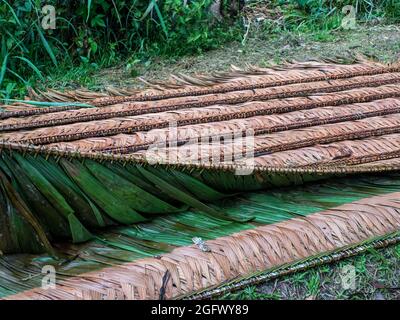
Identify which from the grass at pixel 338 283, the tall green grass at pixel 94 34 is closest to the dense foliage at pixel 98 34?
the tall green grass at pixel 94 34

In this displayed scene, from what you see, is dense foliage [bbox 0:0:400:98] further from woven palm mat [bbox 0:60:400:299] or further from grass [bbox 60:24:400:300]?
woven palm mat [bbox 0:60:400:299]

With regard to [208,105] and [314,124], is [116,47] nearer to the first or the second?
[208,105]

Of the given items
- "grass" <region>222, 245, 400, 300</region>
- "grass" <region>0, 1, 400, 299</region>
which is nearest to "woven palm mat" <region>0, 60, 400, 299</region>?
"grass" <region>222, 245, 400, 300</region>

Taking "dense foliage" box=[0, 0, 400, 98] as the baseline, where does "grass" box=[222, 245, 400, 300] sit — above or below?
below

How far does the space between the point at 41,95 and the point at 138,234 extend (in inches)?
28.8

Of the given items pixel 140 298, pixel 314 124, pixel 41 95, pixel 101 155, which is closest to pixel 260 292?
pixel 140 298

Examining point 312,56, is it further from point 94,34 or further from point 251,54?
point 94,34

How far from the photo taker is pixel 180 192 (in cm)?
187

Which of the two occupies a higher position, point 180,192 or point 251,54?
point 180,192

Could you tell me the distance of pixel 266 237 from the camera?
5.97 ft

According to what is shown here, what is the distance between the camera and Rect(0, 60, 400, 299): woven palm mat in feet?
5.60

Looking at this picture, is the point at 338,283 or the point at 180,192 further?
the point at 180,192

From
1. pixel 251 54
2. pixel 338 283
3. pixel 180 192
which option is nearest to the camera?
pixel 338 283

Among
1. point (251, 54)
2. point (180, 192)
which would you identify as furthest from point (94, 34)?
point (180, 192)
